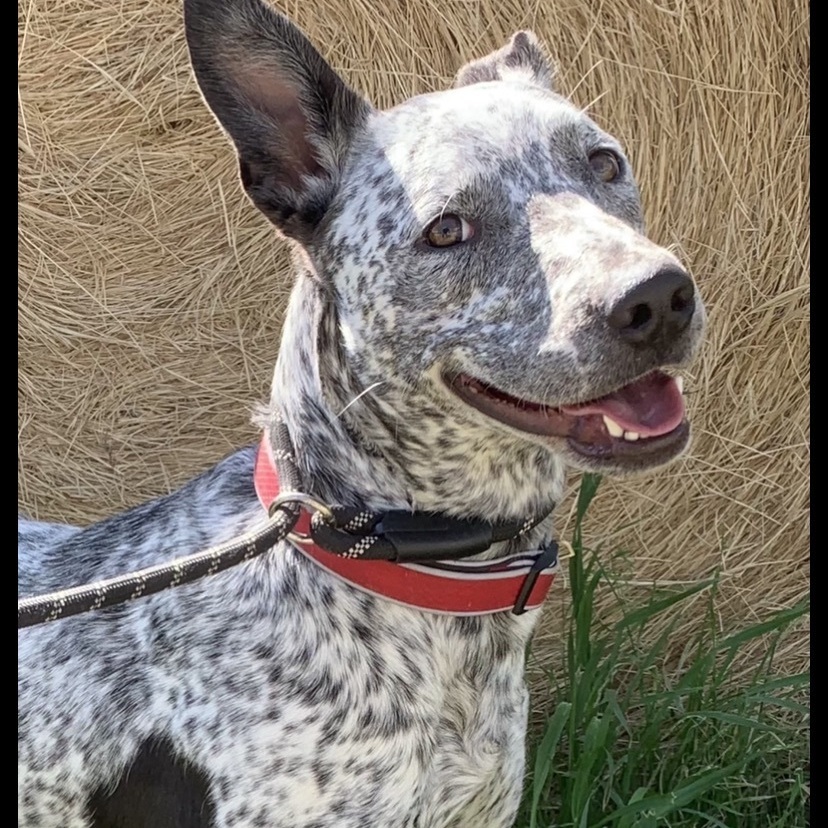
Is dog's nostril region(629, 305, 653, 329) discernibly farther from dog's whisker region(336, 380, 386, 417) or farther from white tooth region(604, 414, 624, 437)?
dog's whisker region(336, 380, 386, 417)

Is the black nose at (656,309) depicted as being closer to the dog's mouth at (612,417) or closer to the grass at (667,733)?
the dog's mouth at (612,417)

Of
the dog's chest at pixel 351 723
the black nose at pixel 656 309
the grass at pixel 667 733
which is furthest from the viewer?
the grass at pixel 667 733

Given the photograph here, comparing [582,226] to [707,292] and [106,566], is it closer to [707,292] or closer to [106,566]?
[106,566]

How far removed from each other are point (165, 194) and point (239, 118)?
1.25m

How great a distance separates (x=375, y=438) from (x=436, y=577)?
23 cm

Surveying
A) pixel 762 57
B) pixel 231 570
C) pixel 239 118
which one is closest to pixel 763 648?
pixel 762 57

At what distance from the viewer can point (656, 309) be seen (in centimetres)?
147

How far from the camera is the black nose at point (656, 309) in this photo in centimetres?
146

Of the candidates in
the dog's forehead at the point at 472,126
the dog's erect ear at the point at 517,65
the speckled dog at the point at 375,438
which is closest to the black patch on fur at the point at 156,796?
the speckled dog at the point at 375,438

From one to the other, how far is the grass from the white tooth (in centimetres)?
80

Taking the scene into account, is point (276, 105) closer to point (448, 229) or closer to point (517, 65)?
point (448, 229)

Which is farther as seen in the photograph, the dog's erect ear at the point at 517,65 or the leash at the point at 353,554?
the dog's erect ear at the point at 517,65

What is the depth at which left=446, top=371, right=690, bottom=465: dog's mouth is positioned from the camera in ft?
5.16

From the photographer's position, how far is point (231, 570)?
180cm
